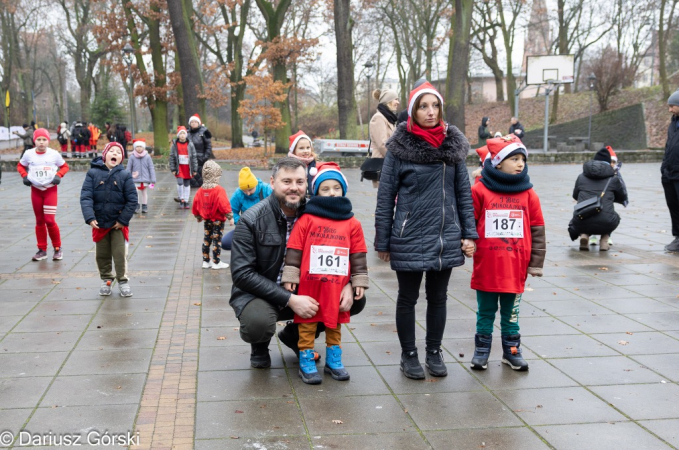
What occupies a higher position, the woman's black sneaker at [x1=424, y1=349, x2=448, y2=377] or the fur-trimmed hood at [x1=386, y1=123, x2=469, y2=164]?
the fur-trimmed hood at [x1=386, y1=123, x2=469, y2=164]

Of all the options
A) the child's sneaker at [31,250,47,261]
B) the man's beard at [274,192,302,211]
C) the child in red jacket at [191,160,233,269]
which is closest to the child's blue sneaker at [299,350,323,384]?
the man's beard at [274,192,302,211]

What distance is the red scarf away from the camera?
15.9 ft

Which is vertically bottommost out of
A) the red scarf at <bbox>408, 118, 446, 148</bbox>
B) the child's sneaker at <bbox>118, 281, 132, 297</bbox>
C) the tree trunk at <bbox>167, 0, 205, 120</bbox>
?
the child's sneaker at <bbox>118, 281, 132, 297</bbox>

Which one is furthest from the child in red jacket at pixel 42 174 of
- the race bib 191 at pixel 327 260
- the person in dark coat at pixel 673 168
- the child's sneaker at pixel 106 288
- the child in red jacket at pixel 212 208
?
the person in dark coat at pixel 673 168

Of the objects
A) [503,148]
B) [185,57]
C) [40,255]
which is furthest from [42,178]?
[185,57]

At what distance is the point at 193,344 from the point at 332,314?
153 centimetres

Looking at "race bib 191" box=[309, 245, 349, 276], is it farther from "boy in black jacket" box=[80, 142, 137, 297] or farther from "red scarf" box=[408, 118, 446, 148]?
"boy in black jacket" box=[80, 142, 137, 297]

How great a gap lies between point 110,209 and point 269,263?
10.3ft

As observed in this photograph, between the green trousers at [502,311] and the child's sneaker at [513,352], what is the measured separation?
0.04 meters

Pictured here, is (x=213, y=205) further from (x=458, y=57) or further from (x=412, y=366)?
(x=458, y=57)

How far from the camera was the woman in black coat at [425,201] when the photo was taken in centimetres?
484

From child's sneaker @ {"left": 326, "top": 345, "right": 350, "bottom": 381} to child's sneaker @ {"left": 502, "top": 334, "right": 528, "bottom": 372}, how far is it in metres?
1.19

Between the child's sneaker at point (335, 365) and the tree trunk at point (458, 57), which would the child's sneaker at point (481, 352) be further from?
the tree trunk at point (458, 57)

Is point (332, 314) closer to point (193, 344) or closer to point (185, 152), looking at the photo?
point (193, 344)
